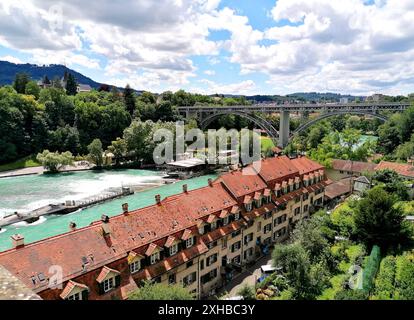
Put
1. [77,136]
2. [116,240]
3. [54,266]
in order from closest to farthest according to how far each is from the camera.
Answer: [54,266] → [116,240] → [77,136]

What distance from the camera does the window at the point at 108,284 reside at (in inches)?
656

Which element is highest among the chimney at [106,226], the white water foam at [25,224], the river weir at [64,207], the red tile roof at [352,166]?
the chimney at [106,226]

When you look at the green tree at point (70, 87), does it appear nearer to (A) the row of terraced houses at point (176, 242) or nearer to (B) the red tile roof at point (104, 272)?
(A) the row of terraced houses at point (176, 242)

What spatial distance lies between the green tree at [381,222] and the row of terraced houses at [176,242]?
734 centimetres

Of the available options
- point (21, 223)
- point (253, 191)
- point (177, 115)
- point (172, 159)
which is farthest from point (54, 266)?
point (177, 115)

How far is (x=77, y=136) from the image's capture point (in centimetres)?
8212

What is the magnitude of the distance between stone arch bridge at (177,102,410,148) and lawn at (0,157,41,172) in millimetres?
54356

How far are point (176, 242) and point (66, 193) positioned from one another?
35.5m

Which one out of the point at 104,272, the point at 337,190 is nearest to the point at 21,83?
the point at 337,190

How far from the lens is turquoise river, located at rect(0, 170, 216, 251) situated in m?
36.8

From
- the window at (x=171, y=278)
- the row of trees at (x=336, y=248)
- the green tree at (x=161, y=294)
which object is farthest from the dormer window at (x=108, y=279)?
the row of trees at (x=336, y=248)

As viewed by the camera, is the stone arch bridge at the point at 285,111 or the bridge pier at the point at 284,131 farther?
the bridge pier at the point at 284,131
